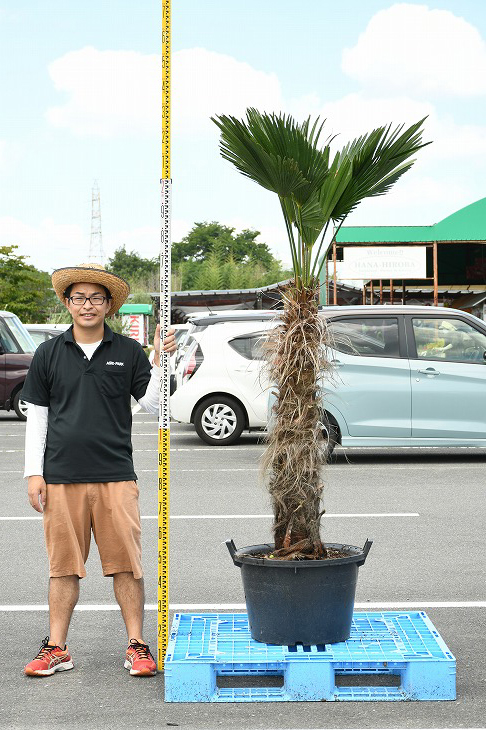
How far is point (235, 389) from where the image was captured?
48.3 feet

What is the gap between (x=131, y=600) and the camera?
502 centimetres

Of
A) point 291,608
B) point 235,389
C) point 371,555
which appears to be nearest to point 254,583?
point 291,608

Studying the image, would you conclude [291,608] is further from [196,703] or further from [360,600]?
[360,600]

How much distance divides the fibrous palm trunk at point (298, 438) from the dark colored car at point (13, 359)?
14.7m

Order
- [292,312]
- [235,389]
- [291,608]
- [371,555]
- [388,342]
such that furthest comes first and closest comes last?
1. [235,389]
2. [388,342]
3. [371,555]
4. [292,312]
5. [291,608]

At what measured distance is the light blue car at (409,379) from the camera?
41.3 ft

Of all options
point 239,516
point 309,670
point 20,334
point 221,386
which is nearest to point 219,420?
point 221,386

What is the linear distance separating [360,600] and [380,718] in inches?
76.0

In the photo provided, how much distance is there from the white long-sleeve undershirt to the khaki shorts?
0.12 metres

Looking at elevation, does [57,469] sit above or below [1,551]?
above

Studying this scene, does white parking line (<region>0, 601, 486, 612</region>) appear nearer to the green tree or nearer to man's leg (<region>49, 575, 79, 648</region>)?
man's leg (<region>49, 575, 79, 648</region>)

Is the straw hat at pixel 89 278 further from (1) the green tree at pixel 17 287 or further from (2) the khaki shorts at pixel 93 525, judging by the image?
(1) the green tree at pixel 17 287

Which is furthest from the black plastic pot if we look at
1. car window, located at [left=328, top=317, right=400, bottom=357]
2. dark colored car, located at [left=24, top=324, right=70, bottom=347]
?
dark colored car, located at [left=24, top=324, right=70, bottom=347]

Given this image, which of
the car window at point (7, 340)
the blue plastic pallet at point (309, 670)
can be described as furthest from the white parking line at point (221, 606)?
the car window at point (7, 340)
